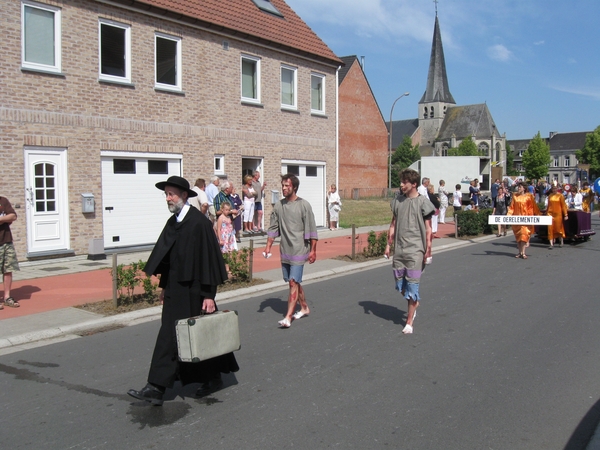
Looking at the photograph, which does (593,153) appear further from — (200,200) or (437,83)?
(200,200)

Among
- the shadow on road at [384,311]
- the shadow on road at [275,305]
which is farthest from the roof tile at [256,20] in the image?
the shadow on road at [384,311]

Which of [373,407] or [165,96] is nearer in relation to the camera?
[373,407]

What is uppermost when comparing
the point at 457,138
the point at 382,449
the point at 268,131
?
the point at 457,138

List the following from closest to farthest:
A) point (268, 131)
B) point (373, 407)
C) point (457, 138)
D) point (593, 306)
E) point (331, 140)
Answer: point (373, 407)
point (593, 306)
point (268, 131)
point (331, 140)
point (457, 138)

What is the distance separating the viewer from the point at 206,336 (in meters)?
4.80

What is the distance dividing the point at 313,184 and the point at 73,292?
497 inches

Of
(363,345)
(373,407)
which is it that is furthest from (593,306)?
(373,407)

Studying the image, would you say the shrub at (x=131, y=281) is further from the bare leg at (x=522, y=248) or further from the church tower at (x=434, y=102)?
the church tower at (x=434, y=102)

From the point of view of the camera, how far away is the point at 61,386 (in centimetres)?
552

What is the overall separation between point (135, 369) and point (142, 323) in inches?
86.1

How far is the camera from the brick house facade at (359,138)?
48.0 m

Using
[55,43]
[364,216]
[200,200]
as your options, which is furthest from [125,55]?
[364,216]

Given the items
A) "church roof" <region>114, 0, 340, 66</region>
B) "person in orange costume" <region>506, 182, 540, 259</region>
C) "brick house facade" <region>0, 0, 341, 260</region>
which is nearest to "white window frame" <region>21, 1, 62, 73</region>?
"brick house facade" <region>0, 0, 341, 260</region>

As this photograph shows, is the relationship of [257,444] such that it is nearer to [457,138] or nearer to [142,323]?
[142,323]
